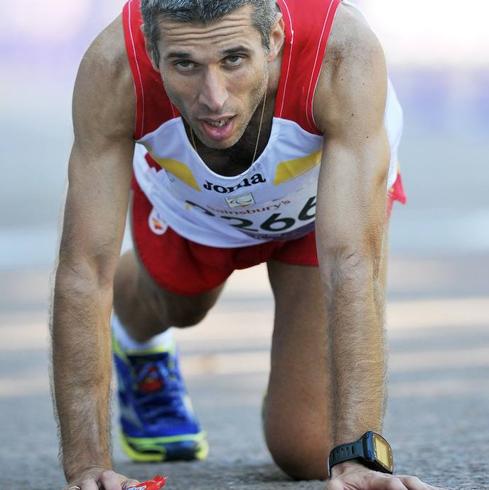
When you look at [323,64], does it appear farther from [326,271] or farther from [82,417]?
[82,417]

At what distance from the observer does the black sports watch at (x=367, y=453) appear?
3819 mm

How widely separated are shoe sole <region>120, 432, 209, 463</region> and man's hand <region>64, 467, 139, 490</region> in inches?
78.4

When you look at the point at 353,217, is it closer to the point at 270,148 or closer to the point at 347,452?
the point at 270,148

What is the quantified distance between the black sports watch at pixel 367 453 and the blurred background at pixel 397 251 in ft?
2.40

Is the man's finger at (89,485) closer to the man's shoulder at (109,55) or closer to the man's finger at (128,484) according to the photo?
the man's finger at (128,484)

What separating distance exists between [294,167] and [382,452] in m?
1.06

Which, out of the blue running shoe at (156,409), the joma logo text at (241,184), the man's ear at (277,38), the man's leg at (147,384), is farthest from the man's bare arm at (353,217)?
the blue running shoe at (156,409)

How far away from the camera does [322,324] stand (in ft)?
17.8

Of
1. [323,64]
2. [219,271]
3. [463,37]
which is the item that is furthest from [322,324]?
[463,37]

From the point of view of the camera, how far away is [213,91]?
3.95 meters

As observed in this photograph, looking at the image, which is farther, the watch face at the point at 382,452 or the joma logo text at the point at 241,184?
the joma logo text at the point at 241,184

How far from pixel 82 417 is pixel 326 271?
2.72ft

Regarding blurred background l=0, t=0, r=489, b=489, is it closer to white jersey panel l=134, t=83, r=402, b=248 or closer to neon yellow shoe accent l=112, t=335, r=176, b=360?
neon yellow shoe accent l=112, t=335, r=176, b=360

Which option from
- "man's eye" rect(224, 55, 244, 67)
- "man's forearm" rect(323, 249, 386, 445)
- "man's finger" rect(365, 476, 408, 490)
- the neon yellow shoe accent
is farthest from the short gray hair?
the neon yellow shoe accent
